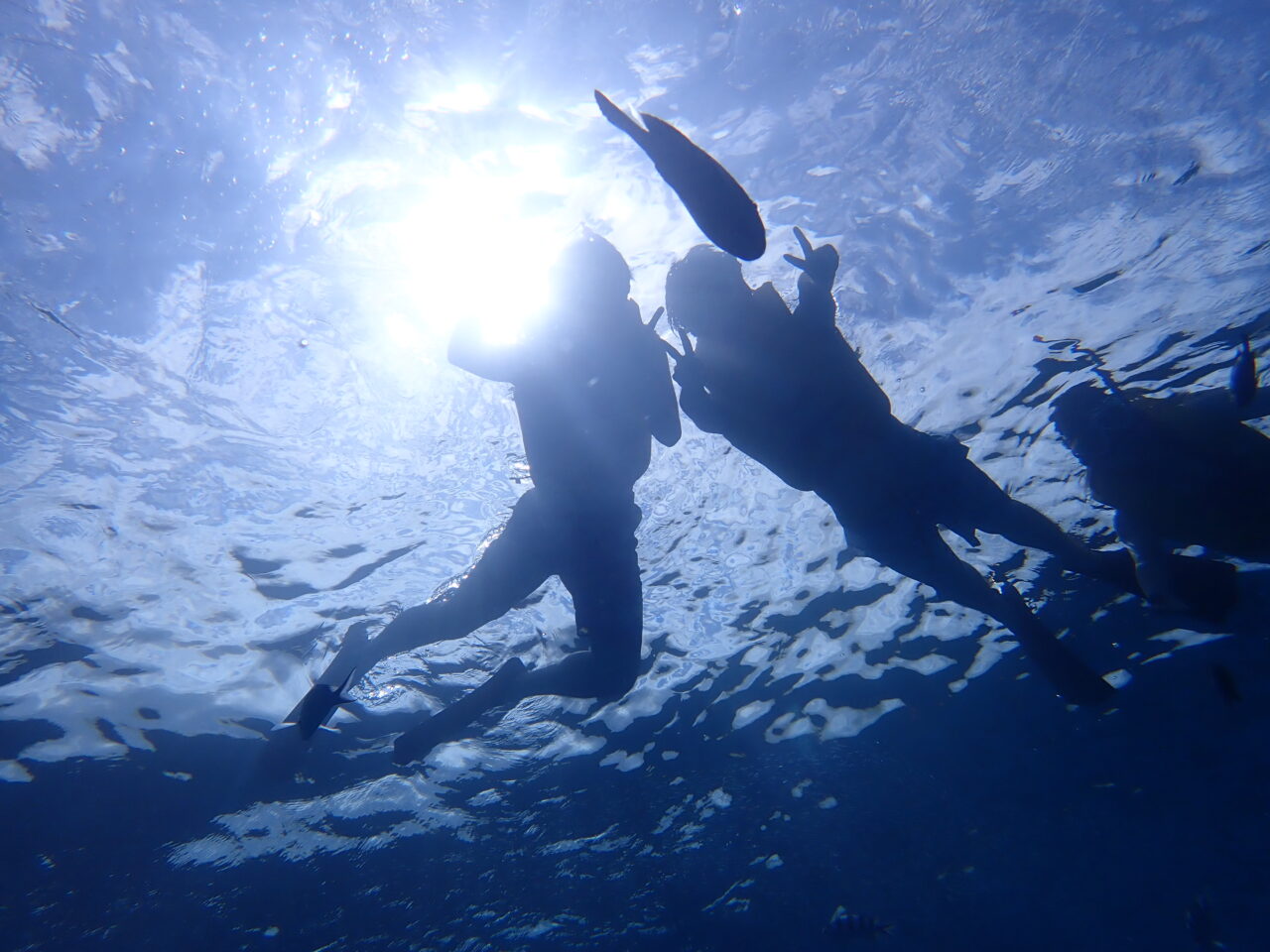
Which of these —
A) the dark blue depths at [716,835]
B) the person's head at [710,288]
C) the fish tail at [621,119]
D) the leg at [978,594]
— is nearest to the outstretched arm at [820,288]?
the person's head at [710,288]

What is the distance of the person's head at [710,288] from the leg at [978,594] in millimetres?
2659

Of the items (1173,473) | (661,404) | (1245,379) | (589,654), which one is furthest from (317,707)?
(1173,473)

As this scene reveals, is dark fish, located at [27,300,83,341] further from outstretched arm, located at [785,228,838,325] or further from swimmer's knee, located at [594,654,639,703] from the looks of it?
outstretched arm, located at [785,228,838,325]

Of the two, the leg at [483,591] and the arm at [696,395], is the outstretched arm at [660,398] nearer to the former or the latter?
the arm at [696,395]

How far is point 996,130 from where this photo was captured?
6.99 meters

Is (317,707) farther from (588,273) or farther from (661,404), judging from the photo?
(588,273)

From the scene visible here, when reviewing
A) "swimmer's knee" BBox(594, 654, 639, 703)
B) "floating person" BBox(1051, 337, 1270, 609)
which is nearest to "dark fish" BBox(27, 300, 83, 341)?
"swimmer's knee" BBox(594, 654, 639, 703)

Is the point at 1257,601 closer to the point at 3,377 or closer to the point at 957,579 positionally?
the point at 957,579

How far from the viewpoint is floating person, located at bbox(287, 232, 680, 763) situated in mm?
5469

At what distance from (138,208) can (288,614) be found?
A: 5.79 m

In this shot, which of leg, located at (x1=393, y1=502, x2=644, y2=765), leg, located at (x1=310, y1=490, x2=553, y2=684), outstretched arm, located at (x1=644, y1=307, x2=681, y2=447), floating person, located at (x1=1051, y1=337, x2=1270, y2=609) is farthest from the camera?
floating person, located at (x1=1051, y1=337, x2=1270, y2=609)

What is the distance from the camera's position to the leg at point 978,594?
6.33 meters

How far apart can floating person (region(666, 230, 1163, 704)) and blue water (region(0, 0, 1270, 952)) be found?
1.69 m

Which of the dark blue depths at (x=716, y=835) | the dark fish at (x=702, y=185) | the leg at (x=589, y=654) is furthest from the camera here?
the dark blue depths at (x=716, y=835)
